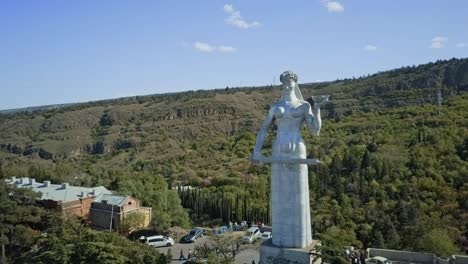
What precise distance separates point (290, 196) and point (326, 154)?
51933 mm

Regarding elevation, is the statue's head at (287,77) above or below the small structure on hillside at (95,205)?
above

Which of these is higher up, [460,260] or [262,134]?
[262,134]

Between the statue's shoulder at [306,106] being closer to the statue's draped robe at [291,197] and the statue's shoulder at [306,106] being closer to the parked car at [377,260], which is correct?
the statue's draped robe at [291,197]

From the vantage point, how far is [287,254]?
1051 centimetres

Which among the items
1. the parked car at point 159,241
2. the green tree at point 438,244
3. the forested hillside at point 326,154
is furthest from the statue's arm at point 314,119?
the parked car at point 159,241

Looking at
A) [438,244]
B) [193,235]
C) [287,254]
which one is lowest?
[193,235]

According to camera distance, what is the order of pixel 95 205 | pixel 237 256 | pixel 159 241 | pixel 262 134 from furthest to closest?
1. pixel 95 205
2. pixel 159 241
3. pixel 237 256
4. pixel 262 134

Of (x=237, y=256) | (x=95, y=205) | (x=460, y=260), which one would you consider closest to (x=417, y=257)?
(x=460, y=260)

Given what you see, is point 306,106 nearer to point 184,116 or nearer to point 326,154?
point 326,154

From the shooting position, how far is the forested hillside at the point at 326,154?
3803 cm

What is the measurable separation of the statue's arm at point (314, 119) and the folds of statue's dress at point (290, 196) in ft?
0.78

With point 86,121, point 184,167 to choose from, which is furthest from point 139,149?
point 86,121

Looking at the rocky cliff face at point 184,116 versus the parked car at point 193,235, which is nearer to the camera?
the parked car at point 193,235

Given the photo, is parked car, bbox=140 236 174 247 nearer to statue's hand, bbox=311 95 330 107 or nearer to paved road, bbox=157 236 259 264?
paved road, bbox=157 236 259 264
